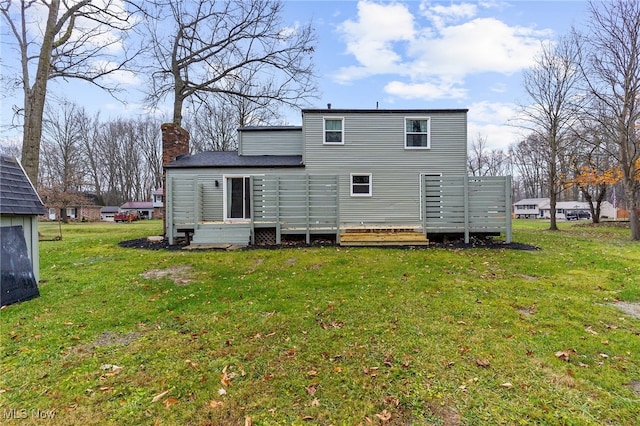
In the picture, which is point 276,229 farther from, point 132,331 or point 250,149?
point 132,331

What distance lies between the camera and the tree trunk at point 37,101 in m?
10.6

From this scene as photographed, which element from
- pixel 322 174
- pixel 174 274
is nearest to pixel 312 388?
pixel 174 274

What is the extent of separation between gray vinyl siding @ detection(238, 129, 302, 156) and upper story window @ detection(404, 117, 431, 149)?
4.85 metres

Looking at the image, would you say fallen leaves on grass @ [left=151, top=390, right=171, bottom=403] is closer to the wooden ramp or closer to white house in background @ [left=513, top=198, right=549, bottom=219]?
the wooden ramp

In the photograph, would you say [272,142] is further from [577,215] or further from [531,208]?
[531,208]

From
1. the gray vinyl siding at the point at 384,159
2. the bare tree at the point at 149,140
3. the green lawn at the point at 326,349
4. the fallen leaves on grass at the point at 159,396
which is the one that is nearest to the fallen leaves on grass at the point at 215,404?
the green lawn at the point at 326,349

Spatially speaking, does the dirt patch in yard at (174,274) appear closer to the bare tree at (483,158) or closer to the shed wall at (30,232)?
the shed wall at (30,232)

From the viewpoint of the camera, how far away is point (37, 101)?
421 inches

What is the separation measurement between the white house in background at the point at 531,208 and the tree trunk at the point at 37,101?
64.5m

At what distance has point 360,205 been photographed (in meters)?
12.9

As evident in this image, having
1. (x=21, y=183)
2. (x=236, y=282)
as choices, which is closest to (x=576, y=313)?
(x=236, y=282)

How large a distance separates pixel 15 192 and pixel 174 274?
3120 millimetres

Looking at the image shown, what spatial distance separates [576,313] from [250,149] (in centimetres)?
1261

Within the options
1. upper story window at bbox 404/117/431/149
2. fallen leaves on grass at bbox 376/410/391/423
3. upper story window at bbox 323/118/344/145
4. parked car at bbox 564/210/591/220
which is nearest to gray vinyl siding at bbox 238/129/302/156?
upper story window at bbox 323/118/344/145
